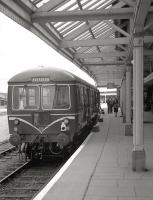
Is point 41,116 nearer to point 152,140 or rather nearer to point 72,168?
point 72,168

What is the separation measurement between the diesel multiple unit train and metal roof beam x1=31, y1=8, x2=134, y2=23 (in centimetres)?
359

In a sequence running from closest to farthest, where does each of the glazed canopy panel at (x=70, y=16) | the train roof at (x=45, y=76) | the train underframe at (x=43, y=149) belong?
the glazed canopy panel at (x=70, y=16)
the train underframe at (x=43, y=149)
the train roof at (x=45, y=76)

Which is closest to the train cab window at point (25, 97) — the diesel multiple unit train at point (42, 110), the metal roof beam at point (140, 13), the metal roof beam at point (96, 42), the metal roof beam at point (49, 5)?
the diesel multiple unit train at point (42, 110)

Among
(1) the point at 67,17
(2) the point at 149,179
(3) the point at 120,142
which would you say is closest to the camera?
(2) the point at 149,179

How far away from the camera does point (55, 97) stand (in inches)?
476

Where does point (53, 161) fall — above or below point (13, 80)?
below

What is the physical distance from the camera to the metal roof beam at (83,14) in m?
8.54

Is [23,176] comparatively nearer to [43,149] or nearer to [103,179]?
[43,149]

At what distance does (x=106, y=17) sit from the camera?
8.75 meters

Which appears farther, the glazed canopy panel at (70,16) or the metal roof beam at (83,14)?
the metal roof beam at (83,14)

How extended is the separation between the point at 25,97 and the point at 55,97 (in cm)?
95

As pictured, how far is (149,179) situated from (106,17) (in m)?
3.53

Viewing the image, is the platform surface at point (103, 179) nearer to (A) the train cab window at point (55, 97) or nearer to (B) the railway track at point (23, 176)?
(B) the railway track at point (23, 176)

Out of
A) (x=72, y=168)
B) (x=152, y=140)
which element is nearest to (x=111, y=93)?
(x=152, y=140)
